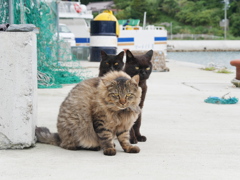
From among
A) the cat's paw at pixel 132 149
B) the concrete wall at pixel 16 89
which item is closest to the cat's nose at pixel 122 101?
the cat's paw at pixel 132 149

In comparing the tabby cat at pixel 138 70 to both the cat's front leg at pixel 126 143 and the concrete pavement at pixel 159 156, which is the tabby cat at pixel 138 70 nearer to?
the concrete pavement at pixel 159 156

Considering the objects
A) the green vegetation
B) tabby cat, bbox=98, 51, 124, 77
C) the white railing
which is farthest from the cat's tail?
the white railing

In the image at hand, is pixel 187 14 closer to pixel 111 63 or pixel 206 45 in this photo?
pixel 206 45

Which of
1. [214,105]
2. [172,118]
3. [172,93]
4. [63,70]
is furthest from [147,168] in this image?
[63,70]

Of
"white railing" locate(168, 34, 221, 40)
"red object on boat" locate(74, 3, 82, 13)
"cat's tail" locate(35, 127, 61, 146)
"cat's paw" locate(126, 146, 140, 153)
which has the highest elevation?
"red object on boat" locate(74, 3, 82, 13)

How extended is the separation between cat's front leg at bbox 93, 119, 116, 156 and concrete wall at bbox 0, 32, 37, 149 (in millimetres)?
661

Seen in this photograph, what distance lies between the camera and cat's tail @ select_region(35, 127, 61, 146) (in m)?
4.57

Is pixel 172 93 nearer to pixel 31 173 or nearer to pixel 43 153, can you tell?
pixel 43 153

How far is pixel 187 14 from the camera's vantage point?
217 ft

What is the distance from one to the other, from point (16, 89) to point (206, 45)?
57363mm

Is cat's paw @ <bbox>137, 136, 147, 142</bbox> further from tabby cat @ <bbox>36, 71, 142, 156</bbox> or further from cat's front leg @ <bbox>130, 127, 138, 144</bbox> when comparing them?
tabby cat @ <bbox>36, 71, 142, 156</bbox>

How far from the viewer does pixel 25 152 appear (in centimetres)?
425

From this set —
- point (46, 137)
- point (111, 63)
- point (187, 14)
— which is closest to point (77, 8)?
point (111, 63)

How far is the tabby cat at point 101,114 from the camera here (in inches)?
161
